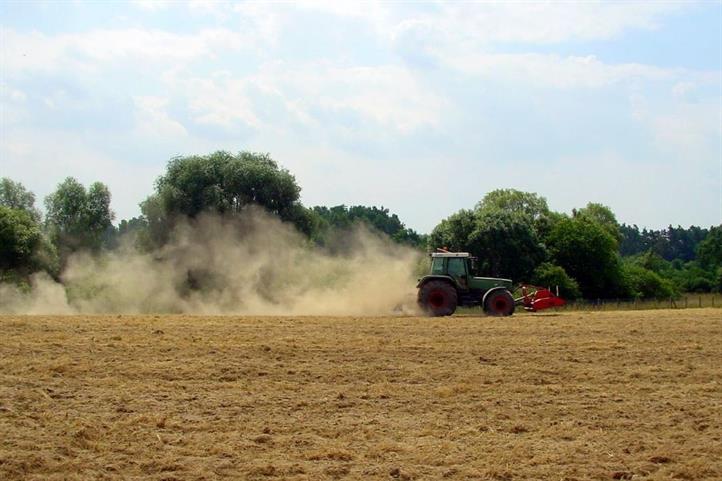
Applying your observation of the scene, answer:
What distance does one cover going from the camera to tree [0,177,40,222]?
7812 centimetres

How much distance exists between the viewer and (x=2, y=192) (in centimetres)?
7862

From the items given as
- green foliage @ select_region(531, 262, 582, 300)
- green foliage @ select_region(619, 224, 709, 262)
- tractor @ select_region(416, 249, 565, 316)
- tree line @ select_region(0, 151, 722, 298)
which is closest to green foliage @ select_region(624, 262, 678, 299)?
tree line @ select_region(0, 151, 722, 298)

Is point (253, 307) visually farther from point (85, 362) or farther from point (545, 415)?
point (545, 415)

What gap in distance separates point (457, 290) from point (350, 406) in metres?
17.7

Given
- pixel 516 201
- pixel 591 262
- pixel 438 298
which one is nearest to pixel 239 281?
pixel 438 298

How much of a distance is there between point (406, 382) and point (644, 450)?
5036 mm

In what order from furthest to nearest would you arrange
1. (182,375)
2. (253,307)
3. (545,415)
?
(253,307) < (182,375) < (545,415)

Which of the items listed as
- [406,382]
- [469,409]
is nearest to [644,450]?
[469,409]

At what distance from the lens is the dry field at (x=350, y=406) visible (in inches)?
406

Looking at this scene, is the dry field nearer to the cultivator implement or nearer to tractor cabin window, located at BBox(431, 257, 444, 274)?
tractor cabin window, located at BBox(431, 257, 444, 274)

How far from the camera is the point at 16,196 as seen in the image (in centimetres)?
7912

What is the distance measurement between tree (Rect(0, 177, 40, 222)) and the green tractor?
189 ft

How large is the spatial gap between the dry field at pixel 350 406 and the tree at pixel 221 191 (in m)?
32.7

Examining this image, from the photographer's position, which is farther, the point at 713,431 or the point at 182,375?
the point at 182,375
